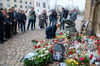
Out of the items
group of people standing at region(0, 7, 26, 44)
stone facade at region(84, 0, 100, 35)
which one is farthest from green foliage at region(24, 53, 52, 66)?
stone facade at region(84, 0, 100, 35)

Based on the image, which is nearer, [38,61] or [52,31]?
[38,61]

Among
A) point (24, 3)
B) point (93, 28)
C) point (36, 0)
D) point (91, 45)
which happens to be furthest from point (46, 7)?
point (91, 45)

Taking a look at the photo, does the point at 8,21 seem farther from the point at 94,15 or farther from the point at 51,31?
the point at 94,15

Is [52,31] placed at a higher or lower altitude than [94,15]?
lower

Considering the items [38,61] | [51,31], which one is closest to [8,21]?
[51,31]

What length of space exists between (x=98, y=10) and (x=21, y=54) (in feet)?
17.0

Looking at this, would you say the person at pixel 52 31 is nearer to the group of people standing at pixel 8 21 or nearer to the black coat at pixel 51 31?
the black coat at pixel 51 31

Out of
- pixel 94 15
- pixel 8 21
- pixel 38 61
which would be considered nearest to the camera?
pixel 38 61

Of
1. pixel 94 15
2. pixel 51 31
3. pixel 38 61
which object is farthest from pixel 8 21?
pixel 94 15

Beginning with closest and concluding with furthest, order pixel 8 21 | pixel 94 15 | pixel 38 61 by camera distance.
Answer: pixel 38 61 < pixel 8 21 < pixel 94 15

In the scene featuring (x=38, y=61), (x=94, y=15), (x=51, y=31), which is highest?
(x=94, y=15)

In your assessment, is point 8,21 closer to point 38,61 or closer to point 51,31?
point 51,31

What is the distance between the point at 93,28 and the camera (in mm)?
8805

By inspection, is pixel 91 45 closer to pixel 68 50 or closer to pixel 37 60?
pixel 68 50
